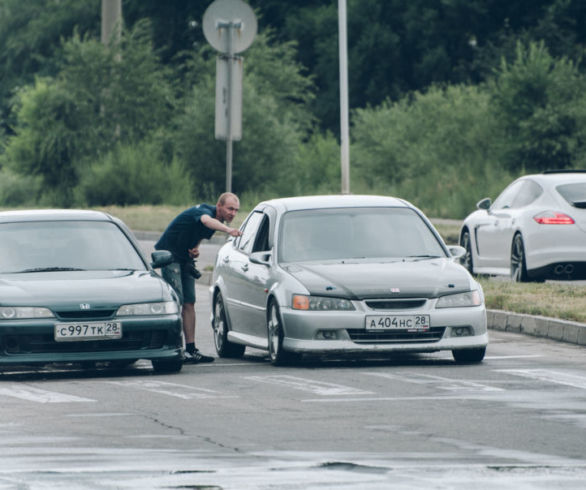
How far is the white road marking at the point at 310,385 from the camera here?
1160cm

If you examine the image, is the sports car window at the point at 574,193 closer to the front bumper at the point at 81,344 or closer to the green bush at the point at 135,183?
the front bumper at the point at 81,344

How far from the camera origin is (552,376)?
12.6 m

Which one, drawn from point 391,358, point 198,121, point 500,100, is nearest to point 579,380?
point 391,358

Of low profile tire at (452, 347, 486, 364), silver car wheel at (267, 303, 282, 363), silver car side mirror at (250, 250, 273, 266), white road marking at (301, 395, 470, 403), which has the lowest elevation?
low profile tire at (452, 347, 486, 364)

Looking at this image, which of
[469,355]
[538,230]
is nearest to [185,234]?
[469,355]

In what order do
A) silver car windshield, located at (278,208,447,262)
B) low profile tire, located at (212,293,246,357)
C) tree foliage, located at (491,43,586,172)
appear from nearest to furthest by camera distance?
silver car windshield, located at (278,208,447,262)
low profile tire, located at (212,293,246,357)
tree foliage, located at (491,43,586,172)

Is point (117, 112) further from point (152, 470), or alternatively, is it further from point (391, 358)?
point (152, 470)

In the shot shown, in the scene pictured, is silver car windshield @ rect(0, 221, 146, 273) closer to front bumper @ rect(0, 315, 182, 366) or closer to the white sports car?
front bumper @ rect(0, 315, 182, 366)

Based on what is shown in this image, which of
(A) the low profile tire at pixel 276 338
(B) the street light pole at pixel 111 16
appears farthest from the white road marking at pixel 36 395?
(B) the street light pole at pixel 111 16

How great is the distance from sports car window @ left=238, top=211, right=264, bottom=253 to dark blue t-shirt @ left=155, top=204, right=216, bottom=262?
0.40 meters

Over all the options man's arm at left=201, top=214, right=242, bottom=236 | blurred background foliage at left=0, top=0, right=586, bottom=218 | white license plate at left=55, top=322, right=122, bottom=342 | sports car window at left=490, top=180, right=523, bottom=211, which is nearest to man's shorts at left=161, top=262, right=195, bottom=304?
man's arm at left=201, top=214, right=242, bottom=236

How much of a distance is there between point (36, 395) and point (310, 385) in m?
1.96

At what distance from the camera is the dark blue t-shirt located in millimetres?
14656

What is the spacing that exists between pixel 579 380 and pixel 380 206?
302cm
